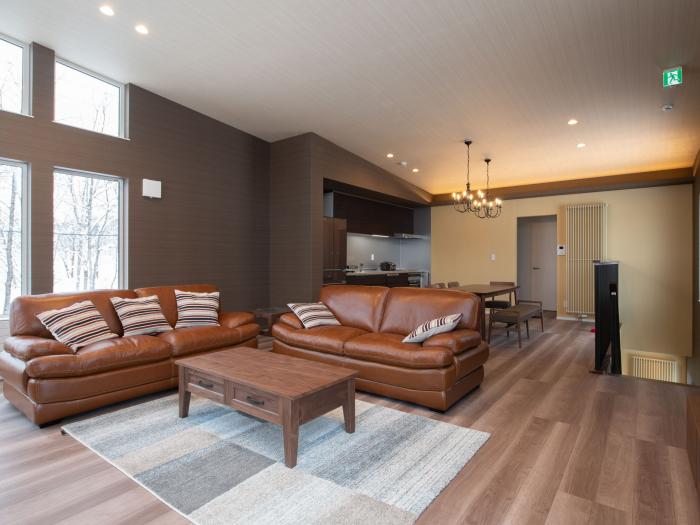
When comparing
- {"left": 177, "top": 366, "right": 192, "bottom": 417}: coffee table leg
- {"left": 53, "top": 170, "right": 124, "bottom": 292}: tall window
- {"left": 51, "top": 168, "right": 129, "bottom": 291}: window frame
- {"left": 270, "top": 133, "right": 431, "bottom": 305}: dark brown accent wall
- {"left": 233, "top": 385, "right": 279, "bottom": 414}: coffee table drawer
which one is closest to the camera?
{"left": 233, "top": 385, "right": 279, "bottom": 414}: coffee table drawer

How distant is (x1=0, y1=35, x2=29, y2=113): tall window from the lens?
411cm

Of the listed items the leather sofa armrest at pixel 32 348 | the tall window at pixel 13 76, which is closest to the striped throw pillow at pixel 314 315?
the leather sofa armrest at pixel 32 348

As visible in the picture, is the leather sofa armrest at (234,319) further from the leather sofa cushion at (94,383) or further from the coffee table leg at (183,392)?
the coffee table leg at (183,392)

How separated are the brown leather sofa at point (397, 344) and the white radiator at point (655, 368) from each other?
5395 millimetres

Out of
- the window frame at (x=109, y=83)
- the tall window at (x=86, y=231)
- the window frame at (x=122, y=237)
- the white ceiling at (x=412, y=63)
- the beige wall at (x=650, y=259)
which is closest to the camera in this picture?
the white ceiling at (x=412, y=63)

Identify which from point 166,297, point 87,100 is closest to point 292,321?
point 166,297

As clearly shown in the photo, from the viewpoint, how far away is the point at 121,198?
16.7 ft

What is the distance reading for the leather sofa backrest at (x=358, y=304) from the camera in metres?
4.15

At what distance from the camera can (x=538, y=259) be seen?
8.90 meters

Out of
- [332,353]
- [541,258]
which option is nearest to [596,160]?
[541,258]

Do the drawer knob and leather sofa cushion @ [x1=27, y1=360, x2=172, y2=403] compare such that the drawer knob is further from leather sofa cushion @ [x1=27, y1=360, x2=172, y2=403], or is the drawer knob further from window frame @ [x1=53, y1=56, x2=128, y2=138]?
window frame @ [x1=53, y1=56, x2=128, y2=138]

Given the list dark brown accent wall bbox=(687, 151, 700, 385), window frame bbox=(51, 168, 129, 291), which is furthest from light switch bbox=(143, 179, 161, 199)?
dark brown accent wall bbox=(687, 151, 700, 385)

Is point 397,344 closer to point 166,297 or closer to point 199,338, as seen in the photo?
point 199,338

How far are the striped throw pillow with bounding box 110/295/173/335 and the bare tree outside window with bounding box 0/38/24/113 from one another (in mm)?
2394
